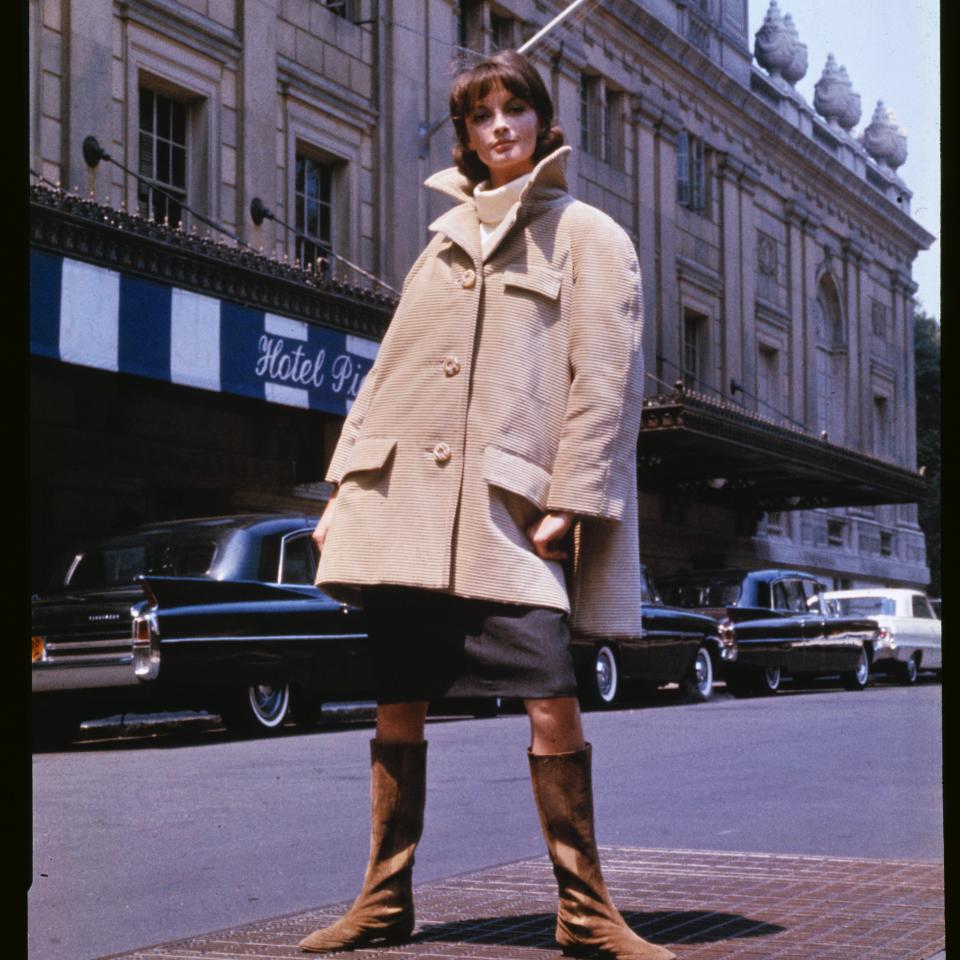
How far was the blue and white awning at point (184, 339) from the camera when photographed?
16562 mm

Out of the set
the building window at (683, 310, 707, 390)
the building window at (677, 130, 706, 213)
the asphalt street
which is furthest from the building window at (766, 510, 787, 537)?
the asphalt street

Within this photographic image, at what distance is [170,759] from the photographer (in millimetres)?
10570

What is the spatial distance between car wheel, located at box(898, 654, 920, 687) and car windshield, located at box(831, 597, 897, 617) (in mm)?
772

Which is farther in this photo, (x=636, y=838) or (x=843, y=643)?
(x=843, y=643)

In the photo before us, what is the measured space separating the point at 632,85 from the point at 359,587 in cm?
3113

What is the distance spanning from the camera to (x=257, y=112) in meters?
22.3

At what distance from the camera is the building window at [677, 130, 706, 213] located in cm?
3662

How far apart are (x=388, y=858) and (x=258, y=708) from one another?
863 centimetres

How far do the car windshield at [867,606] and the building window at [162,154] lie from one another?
12.1 metres

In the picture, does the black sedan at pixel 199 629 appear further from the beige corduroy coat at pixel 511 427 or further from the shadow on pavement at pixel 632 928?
the beige corduroy coat at pixel 511 427

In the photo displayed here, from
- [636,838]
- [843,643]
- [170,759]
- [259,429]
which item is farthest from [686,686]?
[636,838]

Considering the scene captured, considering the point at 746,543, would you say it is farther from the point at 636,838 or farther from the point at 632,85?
the point at 636,838

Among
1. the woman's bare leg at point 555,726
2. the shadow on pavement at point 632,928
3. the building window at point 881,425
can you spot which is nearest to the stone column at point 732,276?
the building window at point 881,425

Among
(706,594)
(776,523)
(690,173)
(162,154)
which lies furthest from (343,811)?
(776,523)
